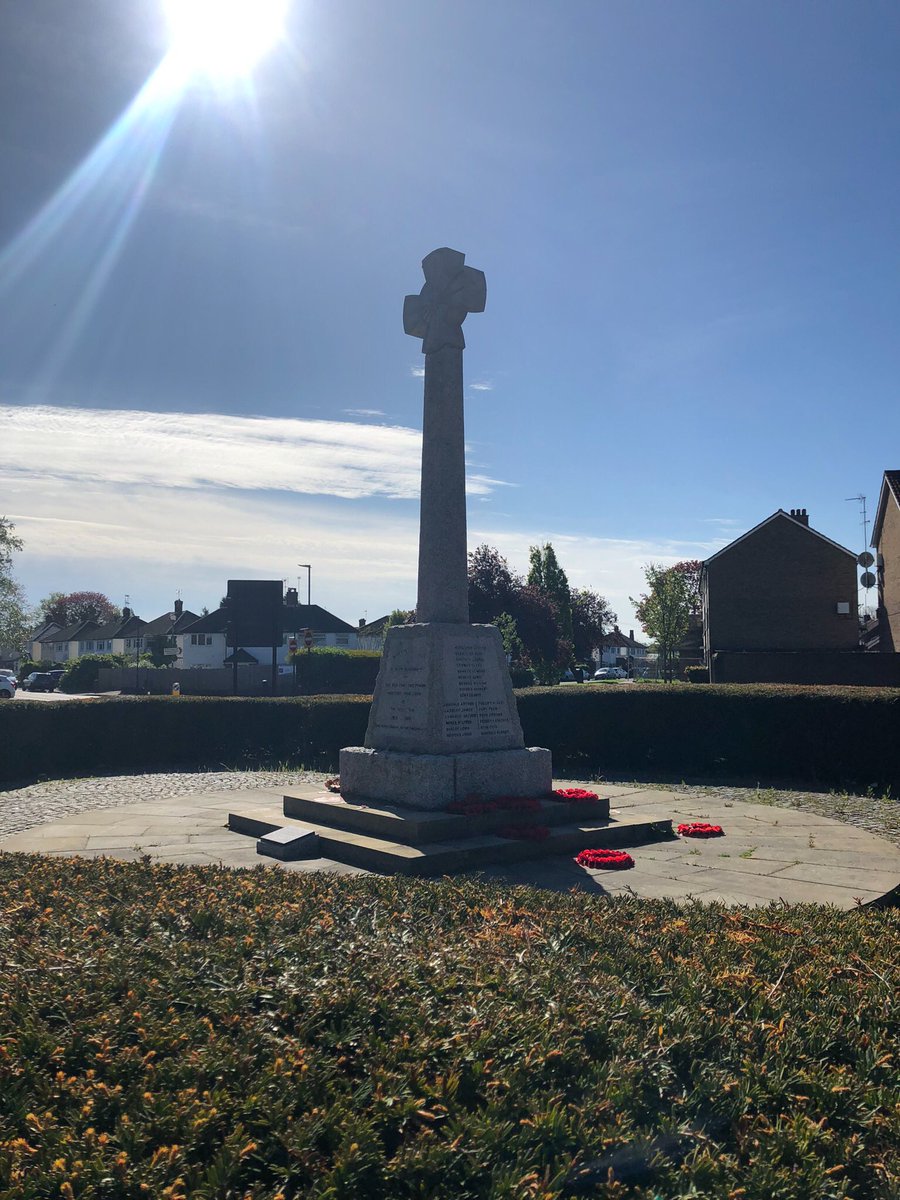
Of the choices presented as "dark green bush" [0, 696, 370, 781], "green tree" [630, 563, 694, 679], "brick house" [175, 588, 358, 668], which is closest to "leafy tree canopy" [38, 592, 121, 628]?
"brick house" [175, 588, 358, 668]

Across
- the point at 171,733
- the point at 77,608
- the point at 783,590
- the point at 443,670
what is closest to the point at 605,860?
the point at 443,670

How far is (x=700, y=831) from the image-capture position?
9102 millimetres

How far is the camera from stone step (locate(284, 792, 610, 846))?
316 inches

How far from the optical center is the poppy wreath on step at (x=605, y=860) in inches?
303

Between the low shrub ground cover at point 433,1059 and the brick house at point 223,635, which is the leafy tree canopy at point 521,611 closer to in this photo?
the brick house at point 223,635

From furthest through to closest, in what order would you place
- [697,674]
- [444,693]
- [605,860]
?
[697,674] < [444,693] < [605,860]

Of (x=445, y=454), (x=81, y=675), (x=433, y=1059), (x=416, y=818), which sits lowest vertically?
(x=416, y=818)

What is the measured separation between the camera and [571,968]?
12.4 feet

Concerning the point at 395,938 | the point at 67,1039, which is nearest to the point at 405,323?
the point at 395,938

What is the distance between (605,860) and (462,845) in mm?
1214

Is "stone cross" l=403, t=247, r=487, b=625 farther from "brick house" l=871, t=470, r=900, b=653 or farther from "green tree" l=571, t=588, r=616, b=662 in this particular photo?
"green tree" l=571, t=588, r=616, b=662

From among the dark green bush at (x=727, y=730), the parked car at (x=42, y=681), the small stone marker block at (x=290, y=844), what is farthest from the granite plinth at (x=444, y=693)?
the parked car at (x=42, y=681)

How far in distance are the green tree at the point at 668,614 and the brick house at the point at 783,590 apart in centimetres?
1851

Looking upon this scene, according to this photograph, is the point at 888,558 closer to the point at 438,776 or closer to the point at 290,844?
the point at 438,776
